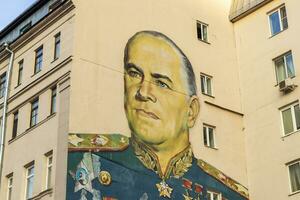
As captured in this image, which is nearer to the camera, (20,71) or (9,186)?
(9,186)

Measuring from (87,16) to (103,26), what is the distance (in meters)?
0.85

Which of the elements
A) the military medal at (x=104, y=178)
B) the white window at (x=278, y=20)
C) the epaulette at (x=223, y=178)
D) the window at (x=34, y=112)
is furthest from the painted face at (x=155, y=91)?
the white window at (x=278, y=20)

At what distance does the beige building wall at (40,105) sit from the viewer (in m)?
26.4

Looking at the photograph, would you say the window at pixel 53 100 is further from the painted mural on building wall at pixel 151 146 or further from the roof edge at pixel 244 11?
the roof edge at pixel 244 11

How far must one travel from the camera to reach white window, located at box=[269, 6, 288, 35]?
3189 centimetres

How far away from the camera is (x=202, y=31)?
33.3m

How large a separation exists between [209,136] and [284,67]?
5.06 metres

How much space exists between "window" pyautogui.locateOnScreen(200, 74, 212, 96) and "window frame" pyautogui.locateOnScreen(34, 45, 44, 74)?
315 inches

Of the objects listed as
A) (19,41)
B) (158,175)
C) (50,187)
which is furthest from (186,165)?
(19,41)

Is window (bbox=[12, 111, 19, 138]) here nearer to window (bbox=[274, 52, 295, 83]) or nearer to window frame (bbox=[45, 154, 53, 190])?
window frame (bbox=[45, 154, 53, 190])

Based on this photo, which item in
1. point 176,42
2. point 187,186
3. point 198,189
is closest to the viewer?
point 187,186

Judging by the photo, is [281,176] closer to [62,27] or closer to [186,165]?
[186,165]

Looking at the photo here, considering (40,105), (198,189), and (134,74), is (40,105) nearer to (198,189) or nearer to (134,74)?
(134,74)

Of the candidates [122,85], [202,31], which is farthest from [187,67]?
[122,85]
